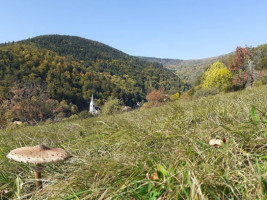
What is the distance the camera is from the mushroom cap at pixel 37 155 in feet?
3.67

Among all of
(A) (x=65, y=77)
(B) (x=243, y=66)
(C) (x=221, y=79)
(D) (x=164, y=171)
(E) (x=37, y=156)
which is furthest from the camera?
(A) (x=65, y=77)

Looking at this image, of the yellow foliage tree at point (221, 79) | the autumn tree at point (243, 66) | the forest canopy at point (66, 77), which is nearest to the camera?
the autumn tree at point (243, 66)

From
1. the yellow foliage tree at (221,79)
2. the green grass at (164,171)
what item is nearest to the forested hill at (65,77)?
the yellow foliage tree at (221,79)

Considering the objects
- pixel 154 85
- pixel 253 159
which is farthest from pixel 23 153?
pixel 154 85

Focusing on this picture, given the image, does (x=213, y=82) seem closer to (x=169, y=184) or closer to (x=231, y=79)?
(x=231, y=79)

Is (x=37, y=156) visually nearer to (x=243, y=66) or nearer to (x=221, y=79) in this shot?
(x=243, y=66)

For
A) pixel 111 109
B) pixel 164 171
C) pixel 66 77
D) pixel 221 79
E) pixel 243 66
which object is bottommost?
pixel 111 109

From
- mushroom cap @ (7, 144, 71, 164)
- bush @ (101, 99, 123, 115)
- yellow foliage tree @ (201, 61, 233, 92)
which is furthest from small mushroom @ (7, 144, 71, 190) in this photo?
yellow foliage tree @ (201, 61, 233, 92)

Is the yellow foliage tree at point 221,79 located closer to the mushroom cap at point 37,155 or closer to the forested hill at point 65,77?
the forested hill at point 65,77

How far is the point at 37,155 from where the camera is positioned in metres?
1.15

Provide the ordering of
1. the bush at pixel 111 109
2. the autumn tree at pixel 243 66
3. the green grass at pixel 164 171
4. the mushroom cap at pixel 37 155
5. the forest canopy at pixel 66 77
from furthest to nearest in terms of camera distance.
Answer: the forest canopy at pixel 66 77 → the autumn tree at pixel 243 66 → the bush at pixel 111 109 → the mushroom cap at pixel 37 155 → the green grass at pixel 164 171

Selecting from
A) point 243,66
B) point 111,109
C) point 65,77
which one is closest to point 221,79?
point 243,66

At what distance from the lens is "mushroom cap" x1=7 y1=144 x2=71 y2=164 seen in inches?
44.0

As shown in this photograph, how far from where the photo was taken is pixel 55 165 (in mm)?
1498
